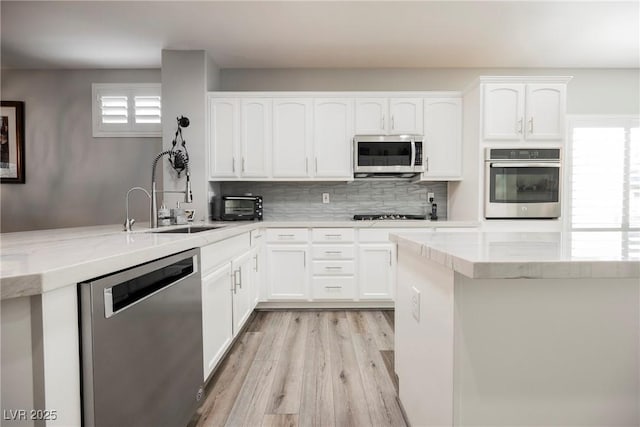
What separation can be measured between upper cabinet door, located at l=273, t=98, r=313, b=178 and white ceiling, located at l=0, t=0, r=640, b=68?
1.80 ft

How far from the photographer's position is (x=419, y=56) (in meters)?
3.62

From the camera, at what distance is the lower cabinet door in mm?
1804

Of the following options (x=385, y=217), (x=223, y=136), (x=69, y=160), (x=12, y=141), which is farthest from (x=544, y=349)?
(x=12, y=141)

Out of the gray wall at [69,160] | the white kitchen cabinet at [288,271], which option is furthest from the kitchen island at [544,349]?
the gray wall at [69,160]

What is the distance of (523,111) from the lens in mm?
3250

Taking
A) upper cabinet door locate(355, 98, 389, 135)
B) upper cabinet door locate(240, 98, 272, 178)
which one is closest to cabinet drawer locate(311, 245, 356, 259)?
upper cabinet door locate(240, 98, 272, 178)

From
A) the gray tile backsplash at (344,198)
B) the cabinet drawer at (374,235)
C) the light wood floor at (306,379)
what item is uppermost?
the gray tile backsplash at (344,198)

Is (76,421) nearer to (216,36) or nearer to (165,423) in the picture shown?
(165,423)

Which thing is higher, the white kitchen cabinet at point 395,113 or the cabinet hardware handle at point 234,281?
the white kitchen cabinet at point 395,113

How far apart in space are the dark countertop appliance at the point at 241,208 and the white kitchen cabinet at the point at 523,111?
2377 mm

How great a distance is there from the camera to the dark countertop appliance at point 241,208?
359 cm

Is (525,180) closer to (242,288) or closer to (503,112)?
(503,112)

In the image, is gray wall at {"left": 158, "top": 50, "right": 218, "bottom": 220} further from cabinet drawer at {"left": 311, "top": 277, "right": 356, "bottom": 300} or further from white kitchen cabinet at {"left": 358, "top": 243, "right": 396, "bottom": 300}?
white kitchen cabinet at {"left": 358, "top": 243, "right": 396, "bottom": 300}

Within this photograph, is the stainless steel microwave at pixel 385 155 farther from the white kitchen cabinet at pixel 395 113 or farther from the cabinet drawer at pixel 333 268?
the cabinet drawer at pixel 333 268
